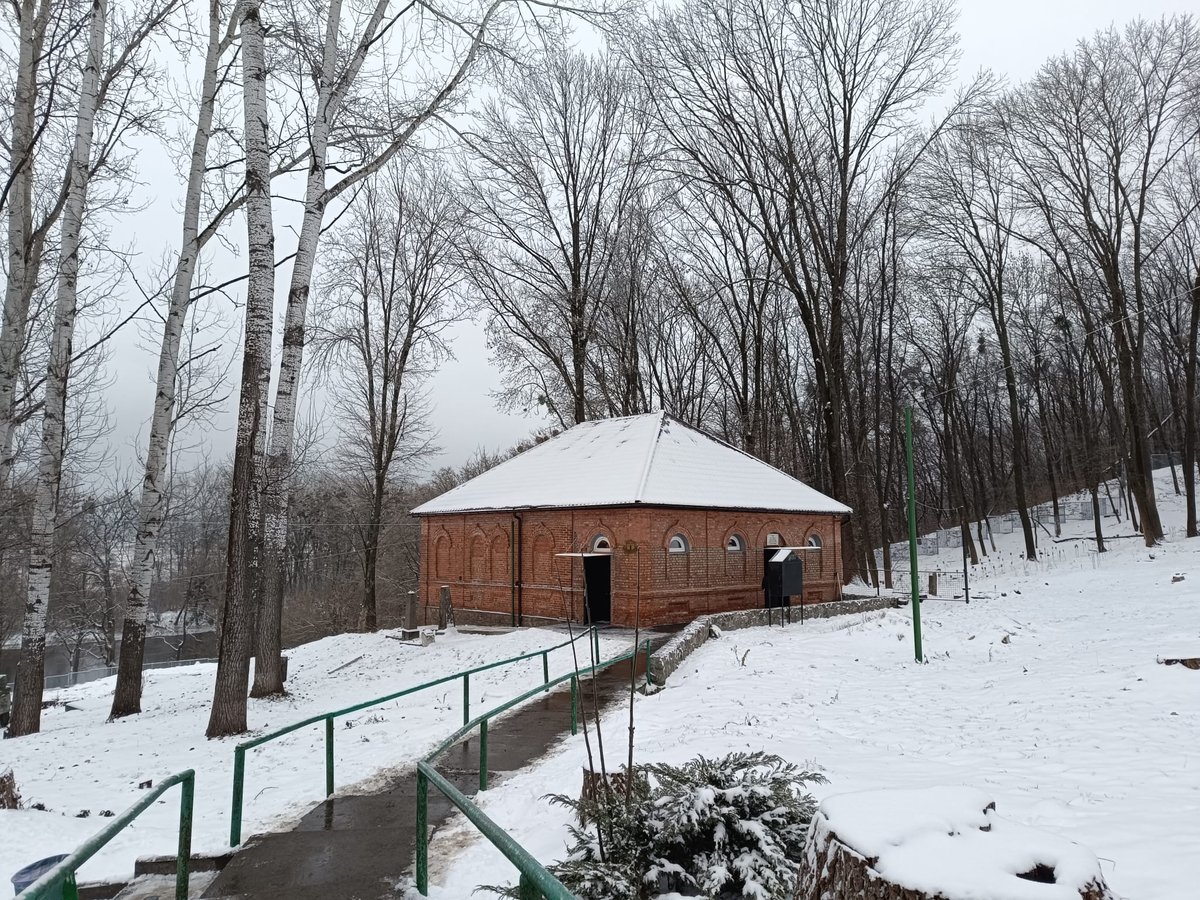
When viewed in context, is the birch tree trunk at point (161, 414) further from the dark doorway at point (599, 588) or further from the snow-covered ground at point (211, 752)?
the dark doorway at point (599, 588)

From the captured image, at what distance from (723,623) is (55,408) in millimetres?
14441

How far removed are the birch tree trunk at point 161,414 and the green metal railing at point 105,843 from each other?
9.79m

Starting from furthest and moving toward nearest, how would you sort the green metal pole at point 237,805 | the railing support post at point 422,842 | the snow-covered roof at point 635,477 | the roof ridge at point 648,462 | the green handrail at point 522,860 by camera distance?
the snow-covered roof at point 635,477, the roof ridge at point 648,462, the green metal pole at point 237,805, the railing support post at point 422,842, the green handrail at point 522,860

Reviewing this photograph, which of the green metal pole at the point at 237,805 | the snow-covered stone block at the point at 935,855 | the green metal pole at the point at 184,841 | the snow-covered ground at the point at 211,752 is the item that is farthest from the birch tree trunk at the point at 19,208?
the snow-covered stone block at the point at 935,855

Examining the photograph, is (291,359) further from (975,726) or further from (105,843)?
(975,726)

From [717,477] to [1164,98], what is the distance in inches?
871

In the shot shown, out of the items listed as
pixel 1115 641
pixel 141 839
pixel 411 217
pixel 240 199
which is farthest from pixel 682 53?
pixel 141 839

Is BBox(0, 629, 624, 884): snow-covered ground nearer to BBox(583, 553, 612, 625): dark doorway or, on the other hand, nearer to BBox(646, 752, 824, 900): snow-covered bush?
BBox(583, 553, 612, 625): dark doorway

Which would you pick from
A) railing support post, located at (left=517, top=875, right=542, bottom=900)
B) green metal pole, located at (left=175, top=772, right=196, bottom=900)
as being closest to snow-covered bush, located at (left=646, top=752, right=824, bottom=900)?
railing support post, located at (left=517, top=875, right=542, bottom=900)

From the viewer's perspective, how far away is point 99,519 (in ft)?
95.8

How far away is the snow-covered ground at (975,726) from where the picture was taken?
5387 millimetres

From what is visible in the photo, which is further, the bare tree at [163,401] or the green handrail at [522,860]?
the bare tree at [163,401]

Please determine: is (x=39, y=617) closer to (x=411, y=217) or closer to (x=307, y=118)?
(x=307, y=118)

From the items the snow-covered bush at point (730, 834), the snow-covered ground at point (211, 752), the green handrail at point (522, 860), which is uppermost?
the green handrail at point (522, 860)
